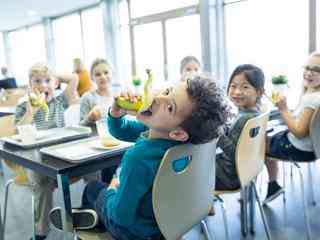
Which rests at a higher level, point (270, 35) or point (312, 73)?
point (270, 35)

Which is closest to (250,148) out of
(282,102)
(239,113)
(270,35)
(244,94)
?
(239,113)

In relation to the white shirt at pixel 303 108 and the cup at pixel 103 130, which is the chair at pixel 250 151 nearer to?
the white shirt at pixel 303 108

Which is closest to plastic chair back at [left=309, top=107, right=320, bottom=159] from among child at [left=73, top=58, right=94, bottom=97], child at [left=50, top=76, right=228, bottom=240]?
child at [left=50, top=76, right=228, bottom=240]

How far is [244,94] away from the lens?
1.79 meters

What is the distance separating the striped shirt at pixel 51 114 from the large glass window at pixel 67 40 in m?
6.84

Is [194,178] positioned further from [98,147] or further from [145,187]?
[98,147]

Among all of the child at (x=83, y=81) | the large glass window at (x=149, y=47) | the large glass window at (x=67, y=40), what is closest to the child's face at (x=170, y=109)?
the child at (x=83, y=81)

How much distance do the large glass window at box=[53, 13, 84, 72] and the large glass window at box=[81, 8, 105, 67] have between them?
0.21 m

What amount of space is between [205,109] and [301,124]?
1.06 metres

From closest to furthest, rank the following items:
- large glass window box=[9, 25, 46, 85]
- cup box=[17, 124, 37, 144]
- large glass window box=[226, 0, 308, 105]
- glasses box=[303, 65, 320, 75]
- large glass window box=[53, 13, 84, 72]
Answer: cup box=[17, 124, 37, 144] < glasses box=[303, 65, 320, 75] < large glass window box=[226, 0, 308, 105] < large glass window box=[53, 13, 84, 72] < large glass window box=[9, 25, 46, 85]

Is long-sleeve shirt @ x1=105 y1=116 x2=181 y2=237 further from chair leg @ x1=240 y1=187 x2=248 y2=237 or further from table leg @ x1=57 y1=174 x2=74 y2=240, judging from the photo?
chair leg @ x1=240 y1=187 x2=248 y2=237

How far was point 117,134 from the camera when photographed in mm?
1419

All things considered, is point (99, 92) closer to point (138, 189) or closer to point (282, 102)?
point (282, 102)

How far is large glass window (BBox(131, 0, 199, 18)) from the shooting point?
20.4 feet
